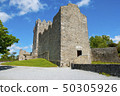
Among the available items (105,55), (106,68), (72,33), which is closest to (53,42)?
(72,33)

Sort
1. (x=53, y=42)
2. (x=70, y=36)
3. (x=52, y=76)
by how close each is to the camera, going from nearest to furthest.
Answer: (x=52, y=76)
(x=70, y=36)
(x=53, y=42)

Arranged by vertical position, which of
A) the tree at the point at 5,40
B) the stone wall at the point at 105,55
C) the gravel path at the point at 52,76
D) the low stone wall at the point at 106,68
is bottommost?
the gravel path at the point at 52,76

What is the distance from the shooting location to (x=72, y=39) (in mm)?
15531

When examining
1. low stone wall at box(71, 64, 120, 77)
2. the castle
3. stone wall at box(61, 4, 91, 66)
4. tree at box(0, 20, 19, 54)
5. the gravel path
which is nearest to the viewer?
the gravel path

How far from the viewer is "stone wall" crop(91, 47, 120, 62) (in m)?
20.4

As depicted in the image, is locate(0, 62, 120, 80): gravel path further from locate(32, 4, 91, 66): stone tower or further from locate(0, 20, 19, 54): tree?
locate(32, 4, 91, 66): stone tower

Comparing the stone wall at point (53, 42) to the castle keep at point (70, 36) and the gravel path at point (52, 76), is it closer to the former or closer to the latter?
the castle keep at point (70, 36)

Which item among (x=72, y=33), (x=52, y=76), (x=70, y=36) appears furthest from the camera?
(x=72, y=33)

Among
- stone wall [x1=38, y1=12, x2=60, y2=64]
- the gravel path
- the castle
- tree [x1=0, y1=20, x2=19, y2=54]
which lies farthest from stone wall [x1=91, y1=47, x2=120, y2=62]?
tree [x1=0, y1=20, x2=19, y2=54]

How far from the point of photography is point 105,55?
2091 centimetres

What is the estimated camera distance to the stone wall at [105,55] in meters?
20.4

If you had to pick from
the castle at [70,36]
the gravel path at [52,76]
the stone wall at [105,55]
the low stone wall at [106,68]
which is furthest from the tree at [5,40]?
the stone wall at [105,55]

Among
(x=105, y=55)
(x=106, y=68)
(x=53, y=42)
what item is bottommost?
(x=106, y=68)

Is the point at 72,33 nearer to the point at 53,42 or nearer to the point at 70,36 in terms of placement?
the point at 70,36
